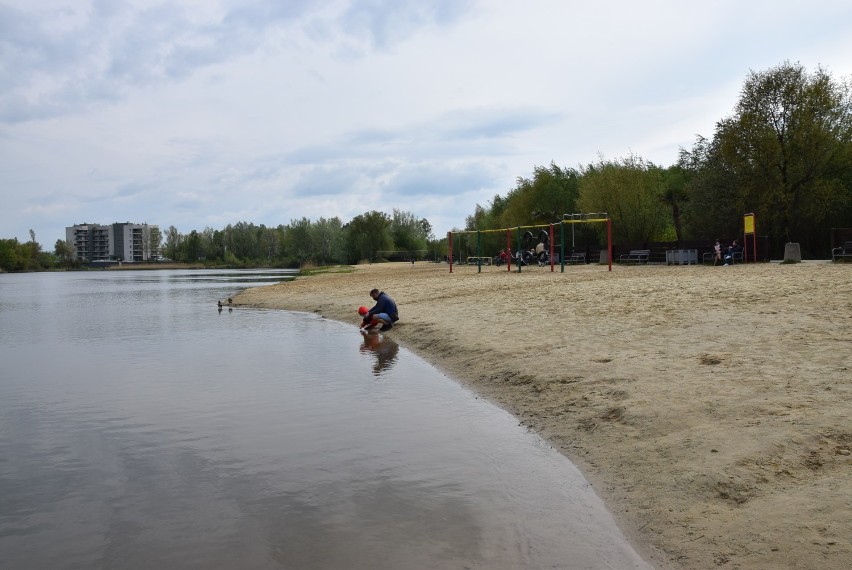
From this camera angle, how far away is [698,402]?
26.8 feet

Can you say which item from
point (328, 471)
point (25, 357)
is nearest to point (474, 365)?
point (328, 471)

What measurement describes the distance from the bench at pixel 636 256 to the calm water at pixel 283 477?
110 ft

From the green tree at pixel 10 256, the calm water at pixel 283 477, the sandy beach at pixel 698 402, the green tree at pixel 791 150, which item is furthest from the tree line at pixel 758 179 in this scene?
the green tree at pixel 10 256

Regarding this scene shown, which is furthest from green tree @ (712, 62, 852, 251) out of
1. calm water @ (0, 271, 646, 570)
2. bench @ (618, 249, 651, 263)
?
calm water @ (0, 271, 646, 570)

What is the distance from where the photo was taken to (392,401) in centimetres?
1106

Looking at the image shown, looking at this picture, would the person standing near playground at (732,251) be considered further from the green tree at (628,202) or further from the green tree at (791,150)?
the green tree at (628,202)

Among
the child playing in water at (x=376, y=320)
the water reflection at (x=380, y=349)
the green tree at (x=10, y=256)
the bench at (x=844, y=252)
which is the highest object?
the green tree at (x=10, y=256)

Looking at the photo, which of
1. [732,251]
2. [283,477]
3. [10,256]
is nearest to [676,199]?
[732,251]

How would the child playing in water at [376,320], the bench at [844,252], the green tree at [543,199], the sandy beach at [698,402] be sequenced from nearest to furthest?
the sandy beach at [698,402] < the child playing in water at [376,320] < the bench at [844,252] < the green tree at [543,199]

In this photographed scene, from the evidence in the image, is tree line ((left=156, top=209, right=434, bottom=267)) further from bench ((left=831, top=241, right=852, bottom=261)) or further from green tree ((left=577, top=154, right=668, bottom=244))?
bench ((left=831, top=241, right=852, bottom=261))

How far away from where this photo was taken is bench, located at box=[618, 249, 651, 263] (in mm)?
44688

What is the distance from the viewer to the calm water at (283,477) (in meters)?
5.56

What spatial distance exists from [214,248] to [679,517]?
187 meters

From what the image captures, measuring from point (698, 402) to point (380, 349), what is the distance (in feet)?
32.3
